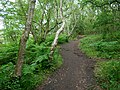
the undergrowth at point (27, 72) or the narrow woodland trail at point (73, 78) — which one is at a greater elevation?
the undergrowth at point (27, 72)

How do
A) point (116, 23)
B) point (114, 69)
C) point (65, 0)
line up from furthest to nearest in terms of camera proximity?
1. point (65, 0)
2. point (116, 23)
3. point (114, 69)

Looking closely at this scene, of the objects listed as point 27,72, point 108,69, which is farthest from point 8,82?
point 108,69

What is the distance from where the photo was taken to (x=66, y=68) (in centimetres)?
1109

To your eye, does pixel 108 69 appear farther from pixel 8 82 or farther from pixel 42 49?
pixel 8 82

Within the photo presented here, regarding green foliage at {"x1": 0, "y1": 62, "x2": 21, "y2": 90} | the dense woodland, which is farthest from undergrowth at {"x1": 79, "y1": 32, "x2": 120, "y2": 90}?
green foliage at {"x1": 0, "y1": 62, "x2": 21, "y2": 90}

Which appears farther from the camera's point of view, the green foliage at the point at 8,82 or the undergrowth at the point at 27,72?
the undergrowth at the point at 27,72

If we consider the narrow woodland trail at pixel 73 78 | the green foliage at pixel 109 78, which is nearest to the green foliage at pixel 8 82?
the narrow woodland trail at pixel 73 78

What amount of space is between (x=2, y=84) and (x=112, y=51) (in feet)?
31.7

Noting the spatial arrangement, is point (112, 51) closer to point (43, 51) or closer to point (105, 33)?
point (105, 33)

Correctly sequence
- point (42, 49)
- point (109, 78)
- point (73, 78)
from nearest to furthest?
point (109, 78)
point (73, 78)
point (42, 49)

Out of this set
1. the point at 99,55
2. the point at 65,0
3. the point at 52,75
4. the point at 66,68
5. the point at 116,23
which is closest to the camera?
the point at 52,75

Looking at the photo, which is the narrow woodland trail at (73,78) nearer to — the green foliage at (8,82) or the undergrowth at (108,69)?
the undergrowth at (108,69)

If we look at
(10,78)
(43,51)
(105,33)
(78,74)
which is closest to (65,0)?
(105,33)

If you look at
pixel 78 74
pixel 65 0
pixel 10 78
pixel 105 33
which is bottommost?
pixel 78 74
